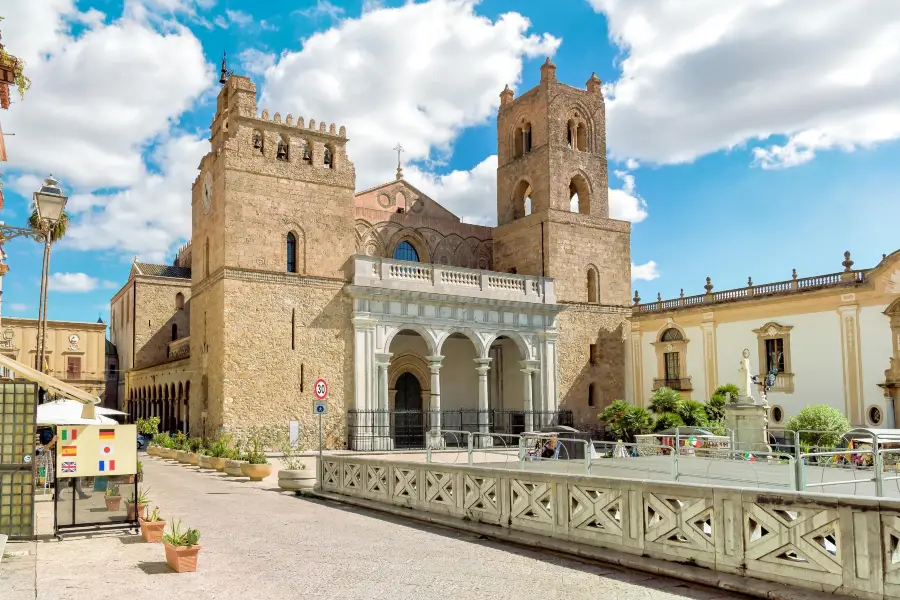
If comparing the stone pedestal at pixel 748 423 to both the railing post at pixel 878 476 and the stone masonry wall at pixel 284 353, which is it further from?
the stone masonry wall at pixel 284 353

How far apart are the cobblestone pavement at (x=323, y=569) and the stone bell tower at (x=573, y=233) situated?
22418 mm

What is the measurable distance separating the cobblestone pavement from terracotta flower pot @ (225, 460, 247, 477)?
8.49m

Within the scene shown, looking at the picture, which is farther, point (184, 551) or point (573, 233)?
point (573, 233)

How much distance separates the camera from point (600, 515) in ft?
29.6

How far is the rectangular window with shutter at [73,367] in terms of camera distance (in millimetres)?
51375

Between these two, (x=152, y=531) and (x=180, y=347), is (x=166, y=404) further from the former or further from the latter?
(x=152, y=531)

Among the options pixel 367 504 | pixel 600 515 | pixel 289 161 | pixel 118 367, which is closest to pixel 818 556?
pixel 600 515

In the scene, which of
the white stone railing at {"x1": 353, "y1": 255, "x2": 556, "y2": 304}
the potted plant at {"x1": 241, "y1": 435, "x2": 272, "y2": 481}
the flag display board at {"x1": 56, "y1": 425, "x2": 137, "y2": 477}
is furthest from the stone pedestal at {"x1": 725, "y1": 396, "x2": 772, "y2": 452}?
the flag display board at {"x1": 56, "y1": 425, "x2": 137, "y2": 477}

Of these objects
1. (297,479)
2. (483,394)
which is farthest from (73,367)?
(297,479)

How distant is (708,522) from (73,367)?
51.5 m

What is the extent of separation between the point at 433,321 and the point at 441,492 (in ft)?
59.4

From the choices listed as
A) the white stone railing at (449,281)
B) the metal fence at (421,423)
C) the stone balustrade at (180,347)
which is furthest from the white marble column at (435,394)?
the stone balustrade at (180,347)

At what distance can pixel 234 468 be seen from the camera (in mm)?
20906

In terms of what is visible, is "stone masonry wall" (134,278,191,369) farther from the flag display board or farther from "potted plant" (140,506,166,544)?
"potted plant" (140,506,166,544)
